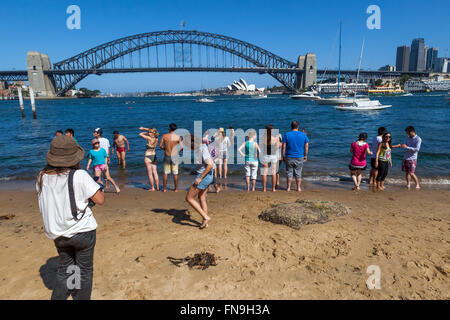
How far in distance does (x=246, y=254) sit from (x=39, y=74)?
12565 centimetres

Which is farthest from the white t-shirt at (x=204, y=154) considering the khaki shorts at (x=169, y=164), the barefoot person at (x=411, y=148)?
the barefoot person at (x=411, y=148)

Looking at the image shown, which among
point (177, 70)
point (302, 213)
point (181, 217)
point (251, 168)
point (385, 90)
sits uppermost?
point (177, 70)

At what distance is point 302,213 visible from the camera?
468cm

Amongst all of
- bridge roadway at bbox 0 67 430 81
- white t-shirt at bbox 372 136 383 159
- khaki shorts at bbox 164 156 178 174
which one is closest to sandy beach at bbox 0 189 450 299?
khaki shorts at bbox 164 156 178 174

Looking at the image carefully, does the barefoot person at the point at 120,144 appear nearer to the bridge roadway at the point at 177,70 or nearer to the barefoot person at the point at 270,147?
the barefoot person at the point at 270,147

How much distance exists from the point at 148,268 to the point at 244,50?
416ft

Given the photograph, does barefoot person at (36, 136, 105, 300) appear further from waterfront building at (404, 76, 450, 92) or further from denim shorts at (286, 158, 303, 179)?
waterfront building at (404, 76, 450, 92)

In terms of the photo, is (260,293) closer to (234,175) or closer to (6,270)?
(6,270)

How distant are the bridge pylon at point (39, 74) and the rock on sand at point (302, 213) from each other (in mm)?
120229

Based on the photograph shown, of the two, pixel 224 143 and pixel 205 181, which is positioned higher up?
pixel 224 143

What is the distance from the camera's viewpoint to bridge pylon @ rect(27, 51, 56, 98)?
101 m

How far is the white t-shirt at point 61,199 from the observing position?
2191mm

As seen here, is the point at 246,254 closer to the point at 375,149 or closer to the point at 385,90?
the point at 375,149

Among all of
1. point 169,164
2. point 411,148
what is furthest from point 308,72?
point 169,164
